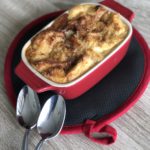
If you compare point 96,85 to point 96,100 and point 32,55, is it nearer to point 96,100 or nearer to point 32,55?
point 96,100

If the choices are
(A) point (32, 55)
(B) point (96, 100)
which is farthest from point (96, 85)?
(A) point (32, 55)

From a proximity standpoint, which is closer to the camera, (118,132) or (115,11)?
(118,132)

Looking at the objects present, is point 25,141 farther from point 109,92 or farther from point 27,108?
point 109,92

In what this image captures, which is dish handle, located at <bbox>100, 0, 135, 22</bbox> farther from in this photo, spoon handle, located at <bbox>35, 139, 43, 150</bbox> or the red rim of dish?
spoon handle, located at <bbox>35, 139, 43, 150</bbox>

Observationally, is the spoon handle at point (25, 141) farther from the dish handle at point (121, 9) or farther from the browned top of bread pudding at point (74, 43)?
the dish handle at point (121, 9)

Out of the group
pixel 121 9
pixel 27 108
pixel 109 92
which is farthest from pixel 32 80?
pixel 121 9

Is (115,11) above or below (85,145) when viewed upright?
above

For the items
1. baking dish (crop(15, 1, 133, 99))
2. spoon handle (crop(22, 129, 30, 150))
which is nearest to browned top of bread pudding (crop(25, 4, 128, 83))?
baking dish (crop(15, 1, 133, 99))

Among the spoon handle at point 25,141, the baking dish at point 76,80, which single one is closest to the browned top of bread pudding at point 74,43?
the baking dish at point 76,80

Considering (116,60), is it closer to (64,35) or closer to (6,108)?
(64,35)
